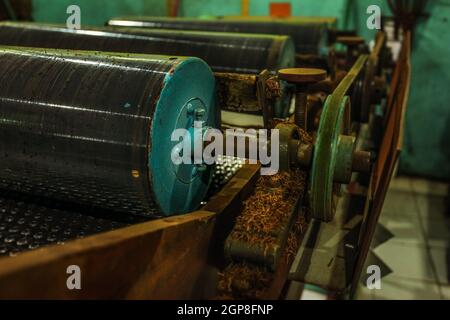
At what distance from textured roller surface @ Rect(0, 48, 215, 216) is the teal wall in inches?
164

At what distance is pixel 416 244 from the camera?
13.0ft

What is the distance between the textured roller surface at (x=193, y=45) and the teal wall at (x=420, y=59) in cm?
293

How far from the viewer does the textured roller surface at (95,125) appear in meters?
1.26

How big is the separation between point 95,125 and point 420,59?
4678mm

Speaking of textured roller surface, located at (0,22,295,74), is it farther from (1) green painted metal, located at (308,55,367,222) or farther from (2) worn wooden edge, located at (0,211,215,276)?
(2) worn wooden edge, located at (0,211,215,276)

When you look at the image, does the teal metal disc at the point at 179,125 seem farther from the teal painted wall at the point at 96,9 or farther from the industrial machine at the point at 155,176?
the teal painted wall at the point at 96,9

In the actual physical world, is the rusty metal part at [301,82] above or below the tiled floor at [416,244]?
above

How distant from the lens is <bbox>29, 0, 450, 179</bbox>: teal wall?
184 inches

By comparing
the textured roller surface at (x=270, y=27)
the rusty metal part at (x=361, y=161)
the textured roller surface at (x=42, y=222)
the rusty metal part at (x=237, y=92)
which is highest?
the textured roller surface at (x=270, y=27)

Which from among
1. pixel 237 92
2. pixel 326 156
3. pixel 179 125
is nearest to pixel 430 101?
pixel 237 92

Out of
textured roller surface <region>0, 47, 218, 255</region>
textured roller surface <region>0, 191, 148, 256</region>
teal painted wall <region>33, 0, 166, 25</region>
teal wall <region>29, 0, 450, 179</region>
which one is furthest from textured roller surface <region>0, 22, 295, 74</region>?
teal painted wall <region>33, 0, 166, 25</region>

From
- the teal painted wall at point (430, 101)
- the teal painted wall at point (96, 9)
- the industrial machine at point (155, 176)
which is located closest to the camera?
the industrial machine at point (155, 176)

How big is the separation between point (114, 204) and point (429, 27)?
15.2ft

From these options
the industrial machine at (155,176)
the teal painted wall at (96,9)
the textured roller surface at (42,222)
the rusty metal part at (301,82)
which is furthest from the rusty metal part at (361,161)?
the teal painted wall at (96,9)
